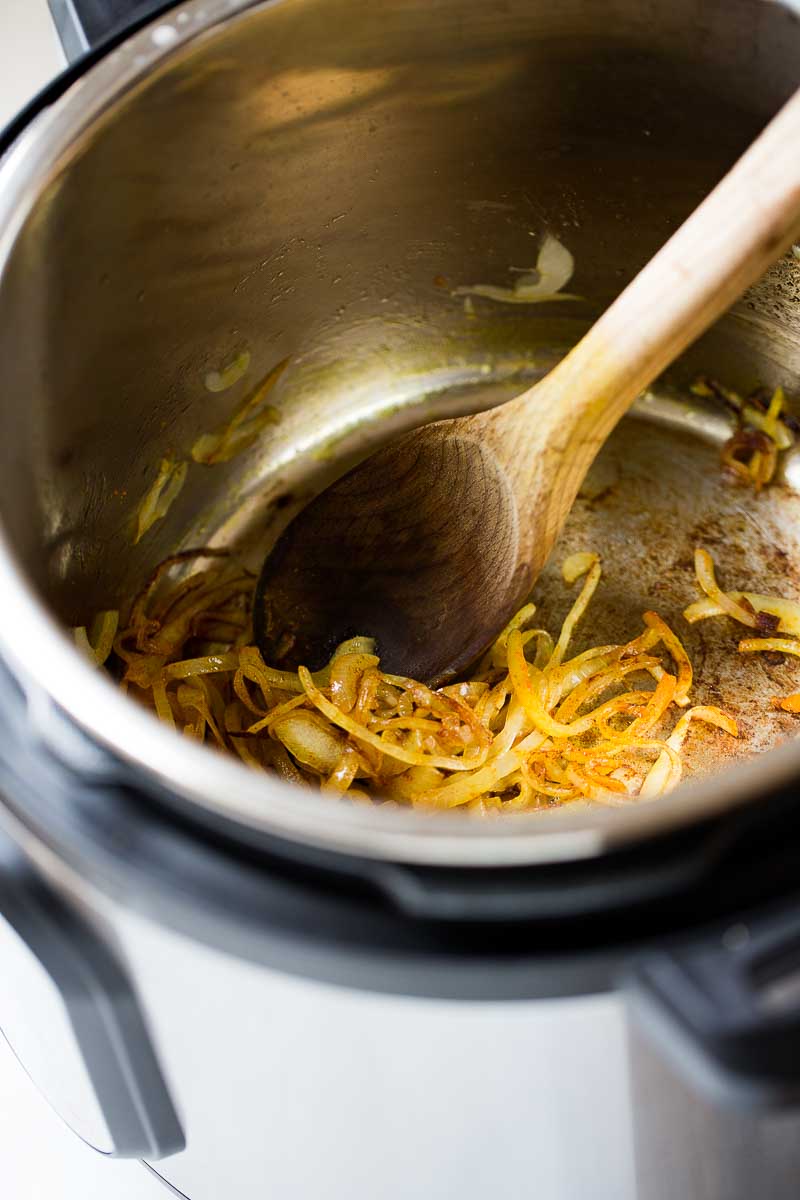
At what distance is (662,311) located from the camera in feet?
3.62

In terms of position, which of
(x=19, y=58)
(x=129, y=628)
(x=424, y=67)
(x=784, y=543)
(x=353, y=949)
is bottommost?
(x=784, y=543)

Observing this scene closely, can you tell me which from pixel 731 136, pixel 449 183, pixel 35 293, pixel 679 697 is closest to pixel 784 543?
pixel 679 697

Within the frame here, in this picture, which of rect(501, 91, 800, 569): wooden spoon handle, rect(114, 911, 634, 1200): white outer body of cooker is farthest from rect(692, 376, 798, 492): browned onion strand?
rect(114, 911, 634, 1200): white outer body of cooker

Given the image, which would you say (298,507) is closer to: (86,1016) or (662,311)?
(662,311)

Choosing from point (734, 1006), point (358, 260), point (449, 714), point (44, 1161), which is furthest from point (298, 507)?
point (734, 1006)

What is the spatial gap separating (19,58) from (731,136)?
1126 millimetres

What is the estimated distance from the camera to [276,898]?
0.73 meters

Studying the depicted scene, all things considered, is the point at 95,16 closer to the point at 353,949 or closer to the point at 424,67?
the point at 424,67

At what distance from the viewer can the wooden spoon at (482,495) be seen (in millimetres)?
1071

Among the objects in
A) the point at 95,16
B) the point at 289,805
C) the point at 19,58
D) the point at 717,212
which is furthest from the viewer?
the point at 19,58

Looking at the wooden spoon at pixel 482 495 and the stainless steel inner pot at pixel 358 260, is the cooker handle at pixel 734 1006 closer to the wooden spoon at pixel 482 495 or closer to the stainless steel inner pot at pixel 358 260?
the stainless steel inner pot at pixel 358 260

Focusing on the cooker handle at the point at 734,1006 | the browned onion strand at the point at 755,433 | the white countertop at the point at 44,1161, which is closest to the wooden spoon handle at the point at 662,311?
the browned onion strand at the point at 755,433

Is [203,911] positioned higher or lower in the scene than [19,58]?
lower

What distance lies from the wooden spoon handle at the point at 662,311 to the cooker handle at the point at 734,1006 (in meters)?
0.61
